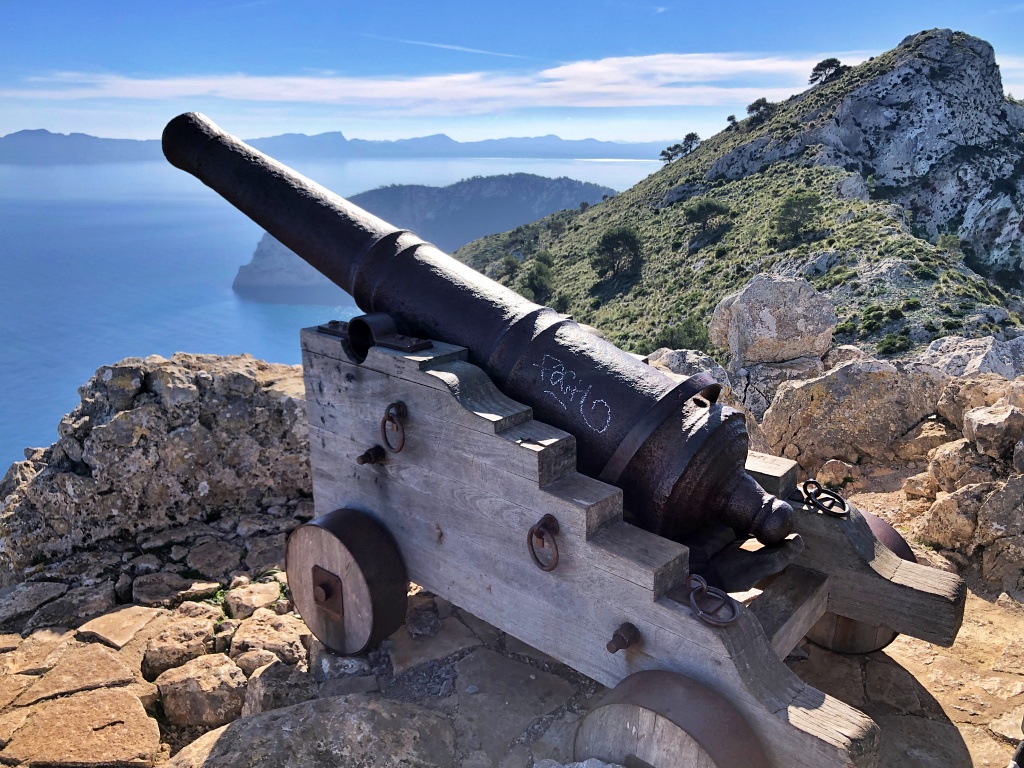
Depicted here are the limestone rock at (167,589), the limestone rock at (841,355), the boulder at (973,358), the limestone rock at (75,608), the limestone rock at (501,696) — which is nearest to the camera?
the limestone rock at (501,696)

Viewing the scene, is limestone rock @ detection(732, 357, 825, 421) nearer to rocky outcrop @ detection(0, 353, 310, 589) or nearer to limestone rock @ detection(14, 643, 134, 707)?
rocky outcrop @ detection(0, 353, 310, 589)

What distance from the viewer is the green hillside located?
69.3 ft

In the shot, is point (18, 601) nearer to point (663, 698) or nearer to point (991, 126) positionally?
point (663, 698)

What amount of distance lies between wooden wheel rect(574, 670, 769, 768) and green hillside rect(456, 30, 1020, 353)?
57.1 feet

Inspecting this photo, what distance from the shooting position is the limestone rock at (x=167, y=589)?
4.29 meters

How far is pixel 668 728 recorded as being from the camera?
2213 millimetres

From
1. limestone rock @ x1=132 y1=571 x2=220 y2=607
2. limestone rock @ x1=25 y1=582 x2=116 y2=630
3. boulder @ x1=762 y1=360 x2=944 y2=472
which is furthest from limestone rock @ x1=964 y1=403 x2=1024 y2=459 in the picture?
limestone rock @ x1=25 y1=582 x2=116 y2=630

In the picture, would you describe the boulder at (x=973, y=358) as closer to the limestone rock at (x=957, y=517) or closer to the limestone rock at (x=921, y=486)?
the limestone rock at (x=921, y=486)

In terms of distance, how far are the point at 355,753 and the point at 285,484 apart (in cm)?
280

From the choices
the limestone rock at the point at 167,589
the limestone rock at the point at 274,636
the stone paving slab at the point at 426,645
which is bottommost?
the limestone rock at the point at 167,589

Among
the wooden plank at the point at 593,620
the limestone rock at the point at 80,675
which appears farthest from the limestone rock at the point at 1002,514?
the limestone rock at the point at 80,675

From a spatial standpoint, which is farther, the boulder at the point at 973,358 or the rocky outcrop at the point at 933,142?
the rocky outcrop at the point at 933,142

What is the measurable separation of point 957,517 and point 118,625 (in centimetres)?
458

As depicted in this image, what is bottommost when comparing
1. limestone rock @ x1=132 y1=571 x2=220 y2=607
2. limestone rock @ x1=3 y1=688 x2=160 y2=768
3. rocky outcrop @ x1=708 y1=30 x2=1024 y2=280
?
limestone rock @ x1=3 y1=688 x2=160 y2=768
